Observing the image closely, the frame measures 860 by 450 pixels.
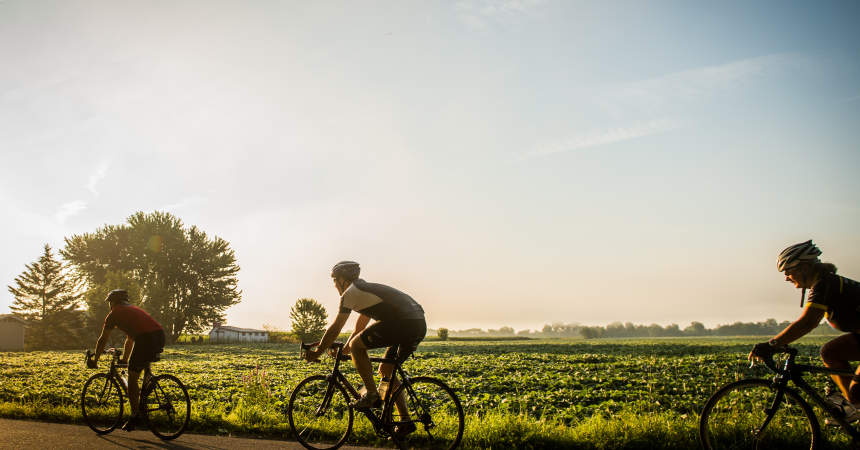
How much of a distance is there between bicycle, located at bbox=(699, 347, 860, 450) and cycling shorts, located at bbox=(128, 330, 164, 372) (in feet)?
25.3

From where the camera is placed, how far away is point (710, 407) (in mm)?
5035

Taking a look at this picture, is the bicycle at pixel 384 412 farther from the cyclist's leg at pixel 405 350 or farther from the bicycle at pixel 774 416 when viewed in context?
the bicycle at pixel 774 416

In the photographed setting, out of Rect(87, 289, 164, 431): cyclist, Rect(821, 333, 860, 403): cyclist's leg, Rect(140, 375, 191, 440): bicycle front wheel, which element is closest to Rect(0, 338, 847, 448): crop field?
Rect(140, 375, 191, 440): bicycle front wheel

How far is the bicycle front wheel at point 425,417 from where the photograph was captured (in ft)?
18.4

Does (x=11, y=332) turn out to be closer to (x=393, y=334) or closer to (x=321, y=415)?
(x=321, y=415)

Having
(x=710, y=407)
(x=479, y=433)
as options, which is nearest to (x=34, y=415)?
(x=479, y=433)

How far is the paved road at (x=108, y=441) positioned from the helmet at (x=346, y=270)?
224 cm

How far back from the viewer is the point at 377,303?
560cm

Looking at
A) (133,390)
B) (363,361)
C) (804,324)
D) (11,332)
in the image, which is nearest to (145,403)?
(133,390)

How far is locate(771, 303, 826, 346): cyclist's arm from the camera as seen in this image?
463 cm

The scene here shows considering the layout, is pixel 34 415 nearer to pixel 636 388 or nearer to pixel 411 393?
pixel 411 393

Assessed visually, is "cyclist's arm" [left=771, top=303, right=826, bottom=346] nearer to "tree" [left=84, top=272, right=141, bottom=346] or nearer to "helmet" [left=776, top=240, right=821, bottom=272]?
"helmet" [left=776, top=240, right=821, bottom=272]

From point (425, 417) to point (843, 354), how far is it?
446 centimetres

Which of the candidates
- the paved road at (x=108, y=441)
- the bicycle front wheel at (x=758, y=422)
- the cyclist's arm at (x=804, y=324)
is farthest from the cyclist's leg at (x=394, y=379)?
the cyclist's arm at (x=804, y=324)
